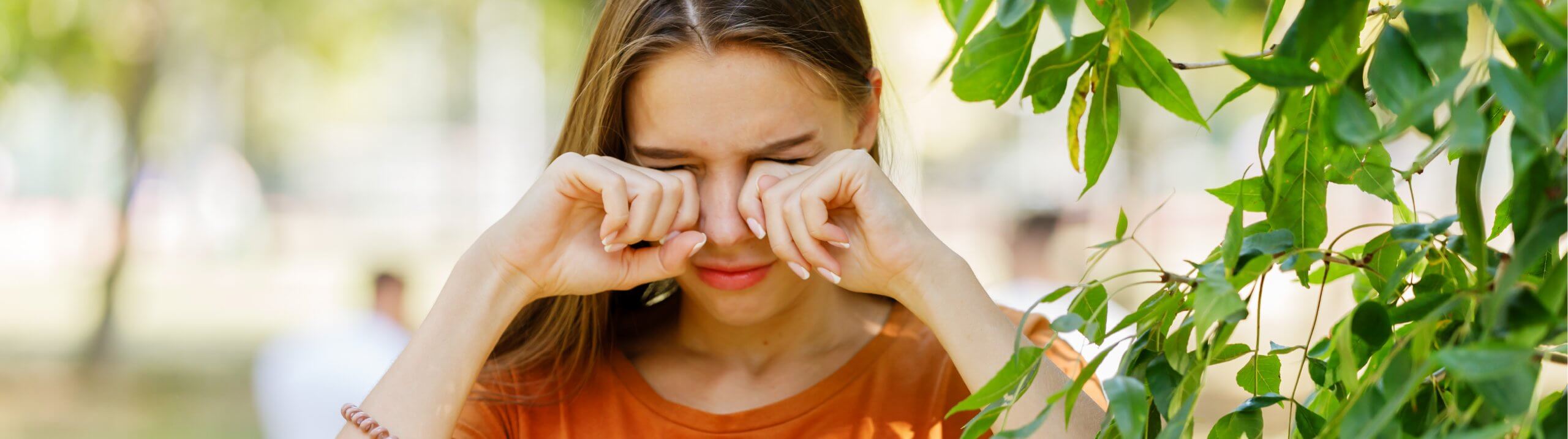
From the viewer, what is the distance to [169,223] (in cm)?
1908

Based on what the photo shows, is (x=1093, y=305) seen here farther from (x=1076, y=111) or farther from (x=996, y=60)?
(x=996, y=60)

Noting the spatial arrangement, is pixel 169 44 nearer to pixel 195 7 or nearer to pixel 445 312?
pixel 195 7

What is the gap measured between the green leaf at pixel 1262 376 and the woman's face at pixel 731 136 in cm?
73

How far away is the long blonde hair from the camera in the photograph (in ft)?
6.14

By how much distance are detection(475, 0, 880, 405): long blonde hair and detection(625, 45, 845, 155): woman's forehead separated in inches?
0.8

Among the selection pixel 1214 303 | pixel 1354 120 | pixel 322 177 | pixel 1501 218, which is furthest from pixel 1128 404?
pixel 322 177

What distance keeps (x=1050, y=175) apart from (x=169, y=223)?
42.9ft

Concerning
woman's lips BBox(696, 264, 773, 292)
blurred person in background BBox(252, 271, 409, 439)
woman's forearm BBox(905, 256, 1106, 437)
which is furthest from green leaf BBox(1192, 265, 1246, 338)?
blurred person in background BBox(252, 271, 409, 439)

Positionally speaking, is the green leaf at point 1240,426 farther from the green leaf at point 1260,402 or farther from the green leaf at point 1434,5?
the green leaf at point 1434,5

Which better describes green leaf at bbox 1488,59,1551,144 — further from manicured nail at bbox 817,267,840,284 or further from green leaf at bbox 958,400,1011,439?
manicured nail at bbox 817,267,840,284

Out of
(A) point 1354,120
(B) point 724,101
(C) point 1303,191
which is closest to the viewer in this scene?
(A) point 1354,120

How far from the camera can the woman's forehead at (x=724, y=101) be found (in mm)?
1747

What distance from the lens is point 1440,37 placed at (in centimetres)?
68

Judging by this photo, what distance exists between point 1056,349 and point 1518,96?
1306 mm
